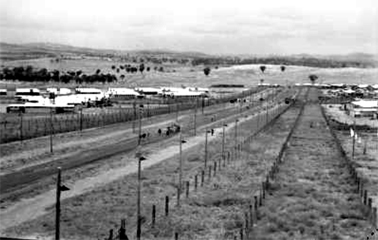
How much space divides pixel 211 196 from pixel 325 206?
17.5 ft

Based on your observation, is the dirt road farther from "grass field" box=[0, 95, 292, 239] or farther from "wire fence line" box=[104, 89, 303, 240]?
"grass field" box=[0, 95, 292, 239]

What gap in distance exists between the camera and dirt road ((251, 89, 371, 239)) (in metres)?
23.7

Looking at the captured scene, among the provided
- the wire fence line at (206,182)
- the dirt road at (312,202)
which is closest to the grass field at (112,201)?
the wire fence line at (206,182)

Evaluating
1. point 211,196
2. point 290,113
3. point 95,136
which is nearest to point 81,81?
point 290,113

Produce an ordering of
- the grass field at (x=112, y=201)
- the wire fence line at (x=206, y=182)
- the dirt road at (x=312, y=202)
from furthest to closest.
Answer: the dirt road at (x=312, y=202) < the grass field at (x=112, y=201) < the wire fence line at (x=206, y=182)

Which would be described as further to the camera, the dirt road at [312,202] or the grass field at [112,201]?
the dirt road at [312,202]

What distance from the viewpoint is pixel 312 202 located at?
97.1 feet

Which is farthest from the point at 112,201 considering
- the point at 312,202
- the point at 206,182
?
the point at 312,202

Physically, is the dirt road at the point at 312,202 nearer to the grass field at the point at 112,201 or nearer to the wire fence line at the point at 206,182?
the wire fence line at the point at 206,182

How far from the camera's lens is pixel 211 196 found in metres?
30.2

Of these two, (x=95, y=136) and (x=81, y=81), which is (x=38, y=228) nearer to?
(x=95, y=136)

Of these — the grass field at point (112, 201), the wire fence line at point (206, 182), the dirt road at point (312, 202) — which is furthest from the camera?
the dirt road at point (312, 202)

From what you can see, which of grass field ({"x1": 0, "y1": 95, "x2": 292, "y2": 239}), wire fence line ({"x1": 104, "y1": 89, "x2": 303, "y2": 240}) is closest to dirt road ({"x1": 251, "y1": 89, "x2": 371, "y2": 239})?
wire fence line ({"x1": 104, "y1": 89, "x2": 303, "y2": 240})

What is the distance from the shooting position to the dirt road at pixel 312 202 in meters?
23.7
